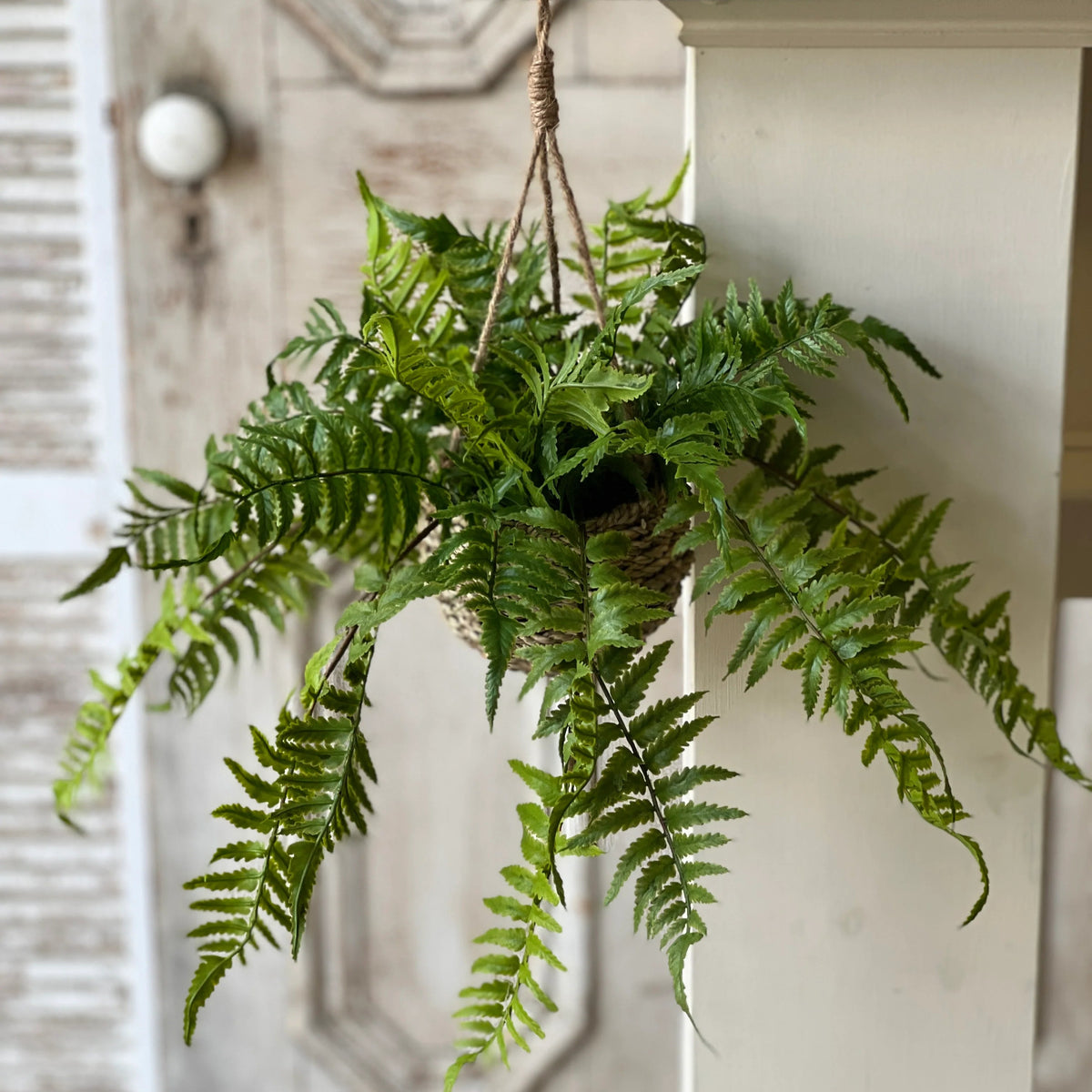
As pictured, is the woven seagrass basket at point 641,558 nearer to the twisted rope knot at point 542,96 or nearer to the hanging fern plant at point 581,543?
the hanging fern plant at point 581,543

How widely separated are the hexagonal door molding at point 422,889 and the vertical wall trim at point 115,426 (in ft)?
0.81

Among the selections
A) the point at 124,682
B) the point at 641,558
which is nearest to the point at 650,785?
the point at 641,558

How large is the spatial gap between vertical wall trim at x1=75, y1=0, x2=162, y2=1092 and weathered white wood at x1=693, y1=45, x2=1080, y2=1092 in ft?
3.27

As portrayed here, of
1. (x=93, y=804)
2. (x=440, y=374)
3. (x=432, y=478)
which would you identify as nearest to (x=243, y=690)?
(x=93, y=804)

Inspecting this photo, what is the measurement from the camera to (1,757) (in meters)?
1.63

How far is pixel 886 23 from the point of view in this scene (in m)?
0.69

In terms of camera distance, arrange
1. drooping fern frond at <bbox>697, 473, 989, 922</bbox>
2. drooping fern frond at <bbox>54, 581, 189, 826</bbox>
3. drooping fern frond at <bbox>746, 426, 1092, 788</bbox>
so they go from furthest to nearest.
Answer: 1. drooping fern frond at <bbox>54, 581, 189, 826</bbox>
2. drooping fern frond at <bbox>746, 426, 1092, 788</bbox>
3. drooping fern frond at <bbox>697, 473, 989, 922</bbox>

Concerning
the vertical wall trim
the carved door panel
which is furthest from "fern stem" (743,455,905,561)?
the vertical wall trim

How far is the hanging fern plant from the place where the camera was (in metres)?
0.60

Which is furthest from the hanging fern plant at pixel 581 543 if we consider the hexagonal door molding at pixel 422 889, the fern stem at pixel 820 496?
the hexagonal door molding at pixel 422 889

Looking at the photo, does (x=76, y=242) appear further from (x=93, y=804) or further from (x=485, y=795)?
(x=485, y=795)

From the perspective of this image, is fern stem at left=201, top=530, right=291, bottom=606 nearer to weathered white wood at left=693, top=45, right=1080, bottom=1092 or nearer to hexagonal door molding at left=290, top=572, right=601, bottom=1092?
weathered white wood at left=693, top=45, right=1080, bottom=1092

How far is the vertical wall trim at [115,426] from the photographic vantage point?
4.65 ft


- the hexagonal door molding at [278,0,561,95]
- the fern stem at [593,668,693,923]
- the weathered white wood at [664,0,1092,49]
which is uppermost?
the hexagonal door molding at [278,0,561,95]
